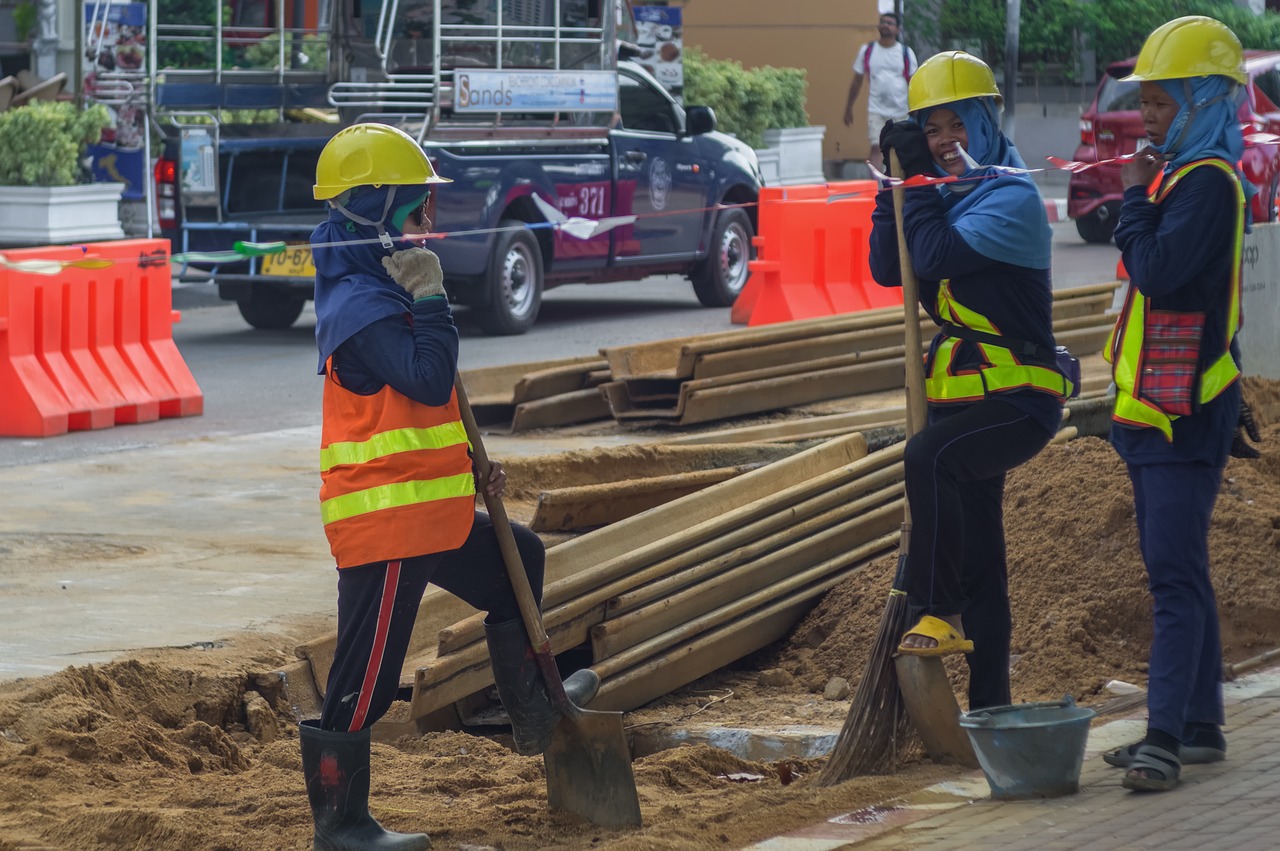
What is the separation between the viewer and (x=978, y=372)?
5.17 metres

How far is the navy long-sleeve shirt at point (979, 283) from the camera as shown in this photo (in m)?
5.04

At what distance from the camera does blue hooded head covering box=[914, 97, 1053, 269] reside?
503 centimetres

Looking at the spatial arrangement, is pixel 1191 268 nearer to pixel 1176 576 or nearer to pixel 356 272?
pixel 1176 576

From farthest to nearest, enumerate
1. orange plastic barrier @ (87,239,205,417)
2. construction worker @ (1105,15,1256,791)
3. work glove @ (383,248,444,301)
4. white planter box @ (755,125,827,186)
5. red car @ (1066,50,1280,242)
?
white planter box @ (755,125,827,186) < red car @ (1066,50,1280,242) < orange plastic barrier @ (87,239,205,417) < construction worker @ (1105,15,1256,791) < work glove @ (383,248,444,301)

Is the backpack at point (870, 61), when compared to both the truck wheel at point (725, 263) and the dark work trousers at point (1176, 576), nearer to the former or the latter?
the truck wheel at point (725, 263)

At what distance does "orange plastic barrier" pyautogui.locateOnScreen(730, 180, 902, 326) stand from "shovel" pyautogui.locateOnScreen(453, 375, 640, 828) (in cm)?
993

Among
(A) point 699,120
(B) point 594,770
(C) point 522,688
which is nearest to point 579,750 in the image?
(B) point 594,770

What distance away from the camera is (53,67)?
2095cm

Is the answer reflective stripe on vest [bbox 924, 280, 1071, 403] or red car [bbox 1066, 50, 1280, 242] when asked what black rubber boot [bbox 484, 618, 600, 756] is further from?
red car [bbox 1066, 50, 1280, 242]

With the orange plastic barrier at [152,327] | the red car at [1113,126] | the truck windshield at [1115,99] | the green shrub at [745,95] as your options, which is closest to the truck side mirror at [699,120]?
the red car at [1113,126]

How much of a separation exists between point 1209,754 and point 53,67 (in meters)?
18.4

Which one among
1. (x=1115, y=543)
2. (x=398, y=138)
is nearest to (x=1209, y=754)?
(x=1115, y=543)

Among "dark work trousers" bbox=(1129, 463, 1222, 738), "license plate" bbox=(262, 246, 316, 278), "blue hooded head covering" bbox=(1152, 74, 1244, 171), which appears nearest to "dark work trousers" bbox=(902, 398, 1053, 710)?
"dark work trousers" bbox=(1129, 463, 1222, 738)

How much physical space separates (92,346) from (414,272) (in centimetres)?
744
